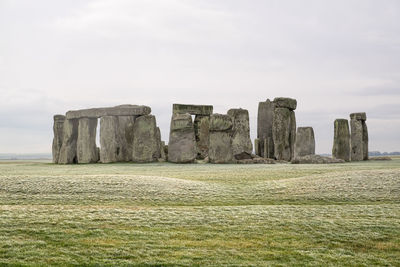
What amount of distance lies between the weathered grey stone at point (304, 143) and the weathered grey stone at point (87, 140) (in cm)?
1142

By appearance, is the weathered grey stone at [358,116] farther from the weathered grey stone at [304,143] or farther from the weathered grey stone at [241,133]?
the weathered grey stone at [241,133]

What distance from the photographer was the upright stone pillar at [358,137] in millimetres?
30812

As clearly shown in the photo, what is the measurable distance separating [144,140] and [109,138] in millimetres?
1952

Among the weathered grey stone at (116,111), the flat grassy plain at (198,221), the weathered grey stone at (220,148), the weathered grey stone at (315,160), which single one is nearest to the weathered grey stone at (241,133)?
the weathered grey stone at (220,148)

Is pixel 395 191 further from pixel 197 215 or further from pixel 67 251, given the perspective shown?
pixel 67 251

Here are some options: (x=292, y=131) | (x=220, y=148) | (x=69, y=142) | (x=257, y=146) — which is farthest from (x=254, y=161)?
(x=69, y=142)

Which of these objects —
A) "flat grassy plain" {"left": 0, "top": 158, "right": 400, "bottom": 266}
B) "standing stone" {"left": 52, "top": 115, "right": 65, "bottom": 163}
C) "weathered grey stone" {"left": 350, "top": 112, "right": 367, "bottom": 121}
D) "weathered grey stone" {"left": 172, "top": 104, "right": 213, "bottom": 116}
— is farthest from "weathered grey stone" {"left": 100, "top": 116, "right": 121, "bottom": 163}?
"weathered grey stone" {"left": 350, "top": 112, "right": 367, "bottom": 121}

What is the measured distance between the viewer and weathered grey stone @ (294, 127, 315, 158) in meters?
29.2

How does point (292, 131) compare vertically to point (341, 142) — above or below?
above

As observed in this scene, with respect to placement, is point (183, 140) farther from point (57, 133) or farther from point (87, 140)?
point (57, 133)

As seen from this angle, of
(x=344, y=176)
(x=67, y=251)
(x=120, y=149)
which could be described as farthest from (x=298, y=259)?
(x=120, y=149)

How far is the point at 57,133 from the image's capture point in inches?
1224

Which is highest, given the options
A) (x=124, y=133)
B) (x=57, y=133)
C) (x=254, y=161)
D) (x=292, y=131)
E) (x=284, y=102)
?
(x=284, y=102)

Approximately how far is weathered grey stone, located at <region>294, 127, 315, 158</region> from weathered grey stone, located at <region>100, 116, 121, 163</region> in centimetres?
1015
